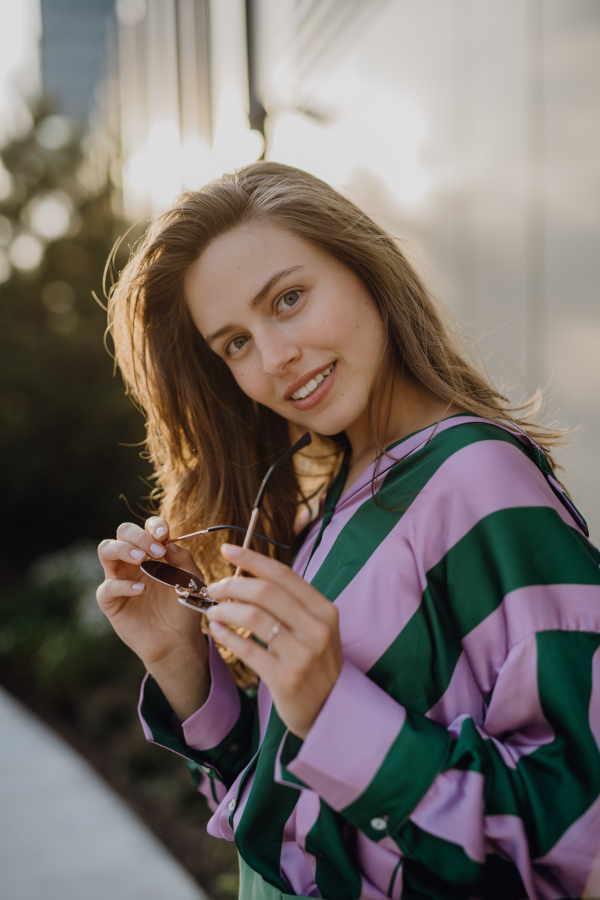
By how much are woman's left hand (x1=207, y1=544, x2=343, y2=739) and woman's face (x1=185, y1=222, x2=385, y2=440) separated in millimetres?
537

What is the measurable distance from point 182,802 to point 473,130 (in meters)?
3.37

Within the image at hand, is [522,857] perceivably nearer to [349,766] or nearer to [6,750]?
[349,766]

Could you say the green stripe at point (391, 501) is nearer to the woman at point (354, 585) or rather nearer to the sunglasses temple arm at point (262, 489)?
the woman at point (354, 585)

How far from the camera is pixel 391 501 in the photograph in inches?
46.4

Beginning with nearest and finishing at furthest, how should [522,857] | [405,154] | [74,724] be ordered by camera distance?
A: [522,857] → [405,154] → [74,724]

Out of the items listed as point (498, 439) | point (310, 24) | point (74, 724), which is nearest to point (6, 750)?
point (74, 724)

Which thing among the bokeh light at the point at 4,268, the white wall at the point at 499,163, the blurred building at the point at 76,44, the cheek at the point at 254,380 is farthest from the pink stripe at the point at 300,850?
the blurred building at the point at 76,44

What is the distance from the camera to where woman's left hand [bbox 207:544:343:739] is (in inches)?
34.4

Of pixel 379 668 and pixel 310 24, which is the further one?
pixel 310 24

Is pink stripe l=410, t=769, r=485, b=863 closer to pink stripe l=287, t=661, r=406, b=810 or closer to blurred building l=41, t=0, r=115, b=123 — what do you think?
pink stripe l=287, t=661, r=406, b=810

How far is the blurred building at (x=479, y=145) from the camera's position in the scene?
5.99 ft

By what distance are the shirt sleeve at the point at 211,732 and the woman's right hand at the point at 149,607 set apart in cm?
10

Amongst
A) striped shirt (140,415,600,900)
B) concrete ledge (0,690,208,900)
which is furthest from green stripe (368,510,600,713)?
concrete ledge (0,690,208,900)

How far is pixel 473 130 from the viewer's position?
226 cm
